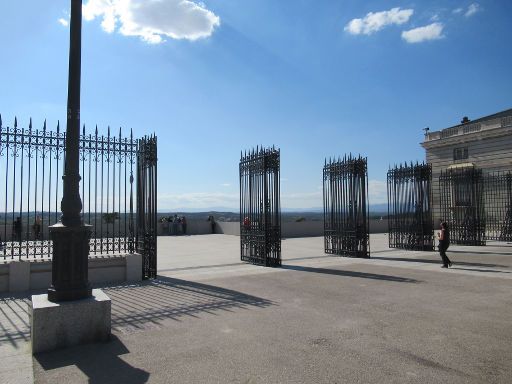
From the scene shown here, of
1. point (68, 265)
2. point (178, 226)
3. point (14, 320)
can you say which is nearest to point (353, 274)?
point (68, 265)

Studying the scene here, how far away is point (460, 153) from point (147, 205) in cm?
3524

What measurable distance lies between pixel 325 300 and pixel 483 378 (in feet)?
13.6

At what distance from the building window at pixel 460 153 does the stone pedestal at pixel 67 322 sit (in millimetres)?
38939

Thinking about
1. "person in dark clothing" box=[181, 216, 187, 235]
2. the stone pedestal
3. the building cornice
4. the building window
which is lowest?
the stone pedestal

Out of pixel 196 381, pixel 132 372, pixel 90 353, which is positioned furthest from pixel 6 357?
pixel 196 381

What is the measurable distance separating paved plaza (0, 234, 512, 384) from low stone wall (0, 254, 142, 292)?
72 cm

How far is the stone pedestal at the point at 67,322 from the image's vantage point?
17.7 ft

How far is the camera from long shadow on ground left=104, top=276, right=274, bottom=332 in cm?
705

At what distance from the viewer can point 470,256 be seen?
16547 millimetres

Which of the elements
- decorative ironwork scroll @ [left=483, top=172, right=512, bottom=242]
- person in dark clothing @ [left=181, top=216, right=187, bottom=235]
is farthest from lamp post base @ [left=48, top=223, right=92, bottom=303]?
person in dark clothing @ [left=181, top=216, right=187, bottom=235]

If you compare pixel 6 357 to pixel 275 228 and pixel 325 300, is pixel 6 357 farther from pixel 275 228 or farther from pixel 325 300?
pixel 275 228

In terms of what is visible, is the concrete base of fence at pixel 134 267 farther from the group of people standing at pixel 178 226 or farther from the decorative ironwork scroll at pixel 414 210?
the group of people standing at pixel 178 226

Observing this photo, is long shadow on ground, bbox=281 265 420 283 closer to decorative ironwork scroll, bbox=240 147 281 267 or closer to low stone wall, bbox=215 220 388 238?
decorative ironwork scroll, bbox=240 147 281 267

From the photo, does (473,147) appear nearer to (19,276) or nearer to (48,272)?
(48,272)
